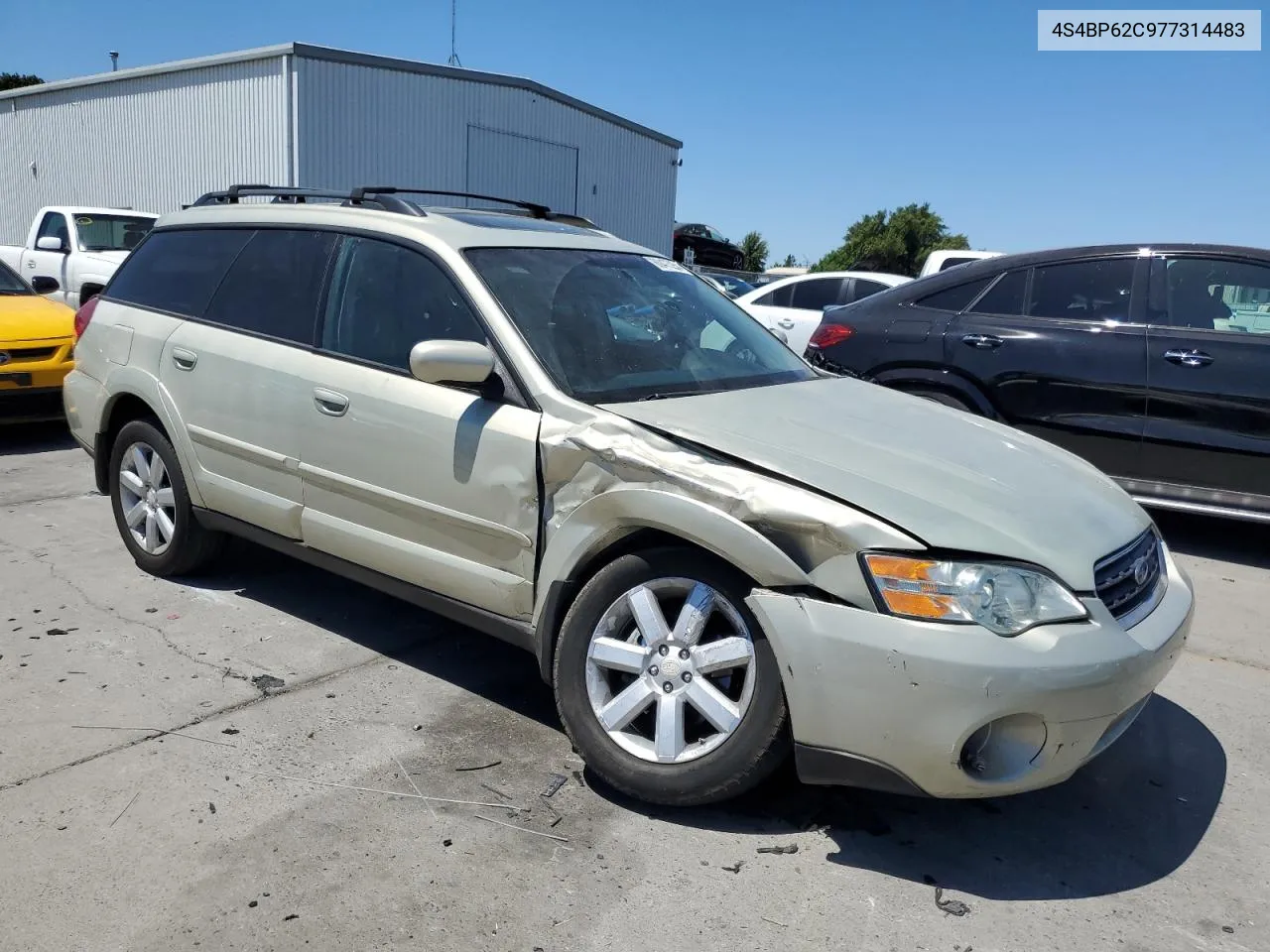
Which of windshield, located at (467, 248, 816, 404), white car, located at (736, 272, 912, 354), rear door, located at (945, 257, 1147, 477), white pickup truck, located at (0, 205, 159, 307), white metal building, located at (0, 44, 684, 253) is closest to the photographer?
windshield, located at (467, 248, 816, 404)

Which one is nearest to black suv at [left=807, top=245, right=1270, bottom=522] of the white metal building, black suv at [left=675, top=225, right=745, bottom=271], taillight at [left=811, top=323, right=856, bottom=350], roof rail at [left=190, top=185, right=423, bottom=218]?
taillight at [left=811, top=323, right=856, bottom=350]

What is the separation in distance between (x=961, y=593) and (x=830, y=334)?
4.50 metres

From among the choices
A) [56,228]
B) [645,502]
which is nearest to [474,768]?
[645,502]

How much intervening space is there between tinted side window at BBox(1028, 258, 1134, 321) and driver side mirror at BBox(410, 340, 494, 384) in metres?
4.22

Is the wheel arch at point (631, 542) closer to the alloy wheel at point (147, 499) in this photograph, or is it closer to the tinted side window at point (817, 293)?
the alloy wheel at point (147, 499)

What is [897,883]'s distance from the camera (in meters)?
2.70

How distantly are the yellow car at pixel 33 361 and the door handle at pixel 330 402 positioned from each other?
15.1 ft

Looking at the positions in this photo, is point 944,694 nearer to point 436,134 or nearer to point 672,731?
point 672,731

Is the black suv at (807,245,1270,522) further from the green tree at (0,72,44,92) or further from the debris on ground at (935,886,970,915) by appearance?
the green tree at (0,72,44,92)

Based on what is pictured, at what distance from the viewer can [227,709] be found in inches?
140

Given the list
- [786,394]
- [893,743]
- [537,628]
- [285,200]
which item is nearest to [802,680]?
[893,743]

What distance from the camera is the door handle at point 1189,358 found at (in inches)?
225

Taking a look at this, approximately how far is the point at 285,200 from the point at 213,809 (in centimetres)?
335

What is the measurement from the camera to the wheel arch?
2688 mm
